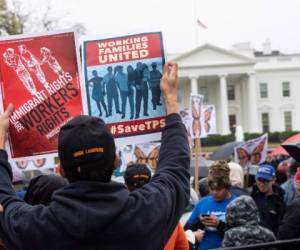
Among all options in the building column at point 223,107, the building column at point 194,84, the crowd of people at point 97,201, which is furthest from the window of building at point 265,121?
the crowd of people at point 97,201

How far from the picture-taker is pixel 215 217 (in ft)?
13.2

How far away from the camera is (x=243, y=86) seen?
247 ft

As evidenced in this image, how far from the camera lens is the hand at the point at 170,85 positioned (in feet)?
6.51

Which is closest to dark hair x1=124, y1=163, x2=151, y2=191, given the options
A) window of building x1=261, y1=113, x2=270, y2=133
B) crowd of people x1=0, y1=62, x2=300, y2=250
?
crowd of people x1=0, y1=62, x2=300, y2=250

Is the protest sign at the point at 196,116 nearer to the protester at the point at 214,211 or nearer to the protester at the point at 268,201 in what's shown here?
the protester at the point at 268,201

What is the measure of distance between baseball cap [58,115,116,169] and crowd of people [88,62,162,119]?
2.04 ft

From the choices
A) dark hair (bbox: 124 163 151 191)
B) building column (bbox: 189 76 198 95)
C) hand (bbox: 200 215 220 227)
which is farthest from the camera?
building column (bbox: 189 76 198 95)

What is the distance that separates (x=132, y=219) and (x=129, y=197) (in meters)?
0.07

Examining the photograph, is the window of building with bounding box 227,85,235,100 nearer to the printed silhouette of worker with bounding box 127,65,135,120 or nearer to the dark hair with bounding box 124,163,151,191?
the dark hair with bounding box 124,163,151,191

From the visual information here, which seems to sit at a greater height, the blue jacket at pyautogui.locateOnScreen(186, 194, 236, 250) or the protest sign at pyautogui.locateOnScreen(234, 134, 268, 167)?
the blue jacket at pyautogui.locateOnScreen(186, 194, 236, 250)

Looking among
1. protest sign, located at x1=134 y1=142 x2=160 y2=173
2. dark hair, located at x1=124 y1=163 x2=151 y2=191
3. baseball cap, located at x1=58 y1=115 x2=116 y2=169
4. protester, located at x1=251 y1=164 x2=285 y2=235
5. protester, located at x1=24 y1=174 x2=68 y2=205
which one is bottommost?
protest sign, located at x1=134 y1=142 x2=160 y2=173

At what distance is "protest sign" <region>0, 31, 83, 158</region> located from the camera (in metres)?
2.31

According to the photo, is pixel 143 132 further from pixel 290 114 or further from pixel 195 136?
pixel 290 114

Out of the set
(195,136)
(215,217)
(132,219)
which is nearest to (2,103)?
(132,219)
